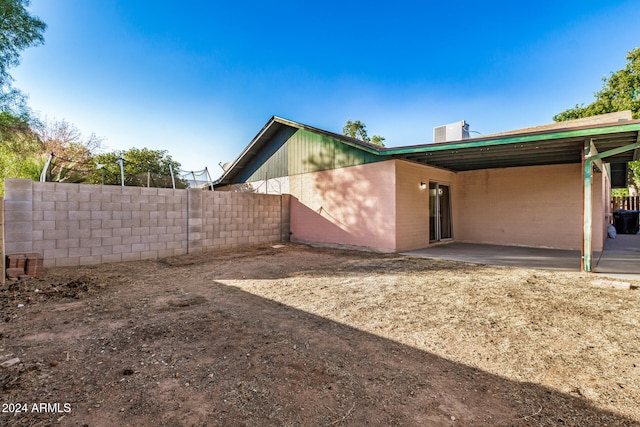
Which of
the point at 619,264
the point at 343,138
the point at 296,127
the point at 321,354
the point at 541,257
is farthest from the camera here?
the point at 296,127

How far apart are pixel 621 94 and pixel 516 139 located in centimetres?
2223

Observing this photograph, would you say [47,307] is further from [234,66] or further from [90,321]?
[234,66]

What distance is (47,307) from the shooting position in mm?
3242

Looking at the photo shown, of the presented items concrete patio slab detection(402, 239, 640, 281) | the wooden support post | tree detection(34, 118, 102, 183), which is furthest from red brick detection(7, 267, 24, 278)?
tree detection(34, 118, 102, 183)

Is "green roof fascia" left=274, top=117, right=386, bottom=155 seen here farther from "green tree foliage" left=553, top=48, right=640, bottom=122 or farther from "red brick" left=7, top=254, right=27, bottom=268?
"green tree foliage" left=553, top=48, right=640, bottom=122

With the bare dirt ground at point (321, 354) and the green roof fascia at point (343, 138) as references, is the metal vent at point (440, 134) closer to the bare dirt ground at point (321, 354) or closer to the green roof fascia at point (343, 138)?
the green roof fascia at point (343, 138)

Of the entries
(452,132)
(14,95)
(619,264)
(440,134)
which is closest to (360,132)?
(440,134)

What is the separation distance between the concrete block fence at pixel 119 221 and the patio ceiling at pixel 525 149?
4982 mm

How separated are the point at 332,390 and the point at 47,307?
369 cm

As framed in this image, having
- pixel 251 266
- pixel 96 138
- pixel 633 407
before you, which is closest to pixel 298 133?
pixel 251 266

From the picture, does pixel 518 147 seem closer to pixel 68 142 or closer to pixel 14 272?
pixel 14 272

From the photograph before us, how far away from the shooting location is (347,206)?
813 centimetres

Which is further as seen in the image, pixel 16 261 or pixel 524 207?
pixel 524 207

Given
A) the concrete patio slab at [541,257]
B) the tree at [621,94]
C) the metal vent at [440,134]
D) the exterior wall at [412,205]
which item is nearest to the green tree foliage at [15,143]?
the exterior wall at [412,205]
